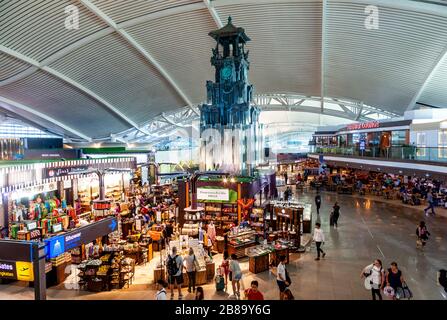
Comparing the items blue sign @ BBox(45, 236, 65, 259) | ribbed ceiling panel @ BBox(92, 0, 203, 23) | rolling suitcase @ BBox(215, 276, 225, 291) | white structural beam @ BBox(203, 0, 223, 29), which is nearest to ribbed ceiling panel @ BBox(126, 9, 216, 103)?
white structural beam @ BBox(203, 0, 223, 29)

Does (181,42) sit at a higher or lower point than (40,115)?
higher

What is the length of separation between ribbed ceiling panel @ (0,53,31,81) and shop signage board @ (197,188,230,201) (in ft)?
55.4

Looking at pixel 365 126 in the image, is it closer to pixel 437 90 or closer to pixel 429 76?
pixel 437 90

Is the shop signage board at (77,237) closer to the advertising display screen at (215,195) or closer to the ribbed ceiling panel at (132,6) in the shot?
the advertising display screen at (215,195)

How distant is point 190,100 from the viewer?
4091 centimetres

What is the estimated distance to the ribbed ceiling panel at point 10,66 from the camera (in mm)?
22222

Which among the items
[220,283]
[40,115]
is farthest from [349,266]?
[40,115]

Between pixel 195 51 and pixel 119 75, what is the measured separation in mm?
7545

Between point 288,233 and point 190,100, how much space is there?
1201 inches

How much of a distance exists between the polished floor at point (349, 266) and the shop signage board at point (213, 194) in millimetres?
3475

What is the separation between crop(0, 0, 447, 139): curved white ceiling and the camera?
67.5ft

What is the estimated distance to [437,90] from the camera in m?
26.5

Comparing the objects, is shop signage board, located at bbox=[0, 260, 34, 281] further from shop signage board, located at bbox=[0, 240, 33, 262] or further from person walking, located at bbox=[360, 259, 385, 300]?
person walking, located at bbox=[360, 259, 385, 300]
